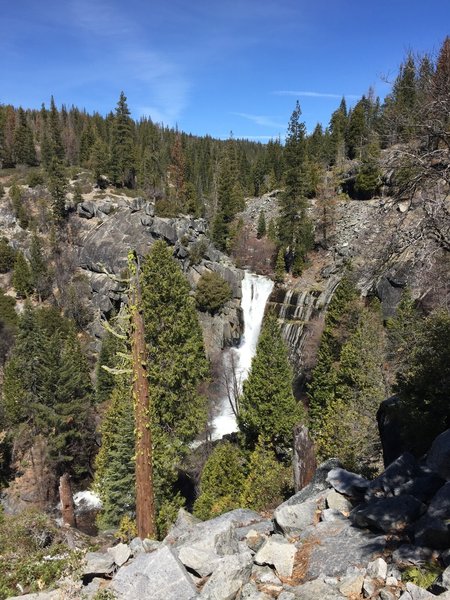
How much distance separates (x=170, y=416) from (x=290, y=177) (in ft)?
124

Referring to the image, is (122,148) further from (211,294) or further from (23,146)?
(211,294)

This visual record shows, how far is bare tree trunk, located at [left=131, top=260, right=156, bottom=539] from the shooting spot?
996 cm

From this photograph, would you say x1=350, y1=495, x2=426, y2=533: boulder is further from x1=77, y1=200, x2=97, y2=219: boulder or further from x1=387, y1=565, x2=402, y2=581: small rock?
x1=77, y1=200, x2=97, y2=219: boulder

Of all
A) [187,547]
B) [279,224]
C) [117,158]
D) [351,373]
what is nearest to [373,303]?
[351,373]

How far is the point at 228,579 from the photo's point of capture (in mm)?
5363

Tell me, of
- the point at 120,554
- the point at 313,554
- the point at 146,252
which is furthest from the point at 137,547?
the point at 146,252

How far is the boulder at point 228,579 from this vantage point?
5.22 meters

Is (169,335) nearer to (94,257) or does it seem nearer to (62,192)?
(94,257)

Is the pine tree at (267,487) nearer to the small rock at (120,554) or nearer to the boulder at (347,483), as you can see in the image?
the boulder at (347,483)

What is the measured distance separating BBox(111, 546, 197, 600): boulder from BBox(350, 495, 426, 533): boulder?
2.61m

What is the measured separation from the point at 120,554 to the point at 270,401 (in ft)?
49.1

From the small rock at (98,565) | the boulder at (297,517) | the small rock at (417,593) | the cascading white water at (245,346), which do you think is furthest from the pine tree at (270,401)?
the small rock at (417,593)

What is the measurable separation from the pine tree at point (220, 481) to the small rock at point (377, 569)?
525 inches

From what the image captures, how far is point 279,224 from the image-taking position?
50688 millimetres
